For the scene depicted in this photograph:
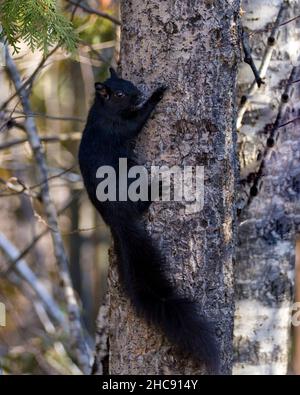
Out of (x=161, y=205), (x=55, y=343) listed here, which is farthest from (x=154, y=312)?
(x=55, y=343)

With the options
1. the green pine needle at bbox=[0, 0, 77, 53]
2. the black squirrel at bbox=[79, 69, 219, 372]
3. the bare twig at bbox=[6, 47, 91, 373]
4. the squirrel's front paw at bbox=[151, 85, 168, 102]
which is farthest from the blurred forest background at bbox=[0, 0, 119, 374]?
the squirrel's front paw at bbox=[151, 85, 168, 102]

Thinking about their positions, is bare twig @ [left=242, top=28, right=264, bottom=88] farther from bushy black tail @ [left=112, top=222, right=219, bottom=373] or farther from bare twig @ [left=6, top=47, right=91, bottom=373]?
bare twig @ [left=6, top=47, right=91, bottom=373]

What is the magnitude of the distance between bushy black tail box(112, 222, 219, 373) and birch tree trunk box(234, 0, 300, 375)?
1.08 metres

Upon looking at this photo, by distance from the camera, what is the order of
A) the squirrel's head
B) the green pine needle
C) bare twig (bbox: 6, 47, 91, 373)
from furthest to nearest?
bare twig (bbox: 6, 47, 91, 373) → the squirrel's head → the green pine needle

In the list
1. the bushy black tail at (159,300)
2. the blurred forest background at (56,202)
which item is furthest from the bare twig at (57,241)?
the bushy black tail at (159,300)

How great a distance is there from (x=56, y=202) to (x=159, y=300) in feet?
23.1

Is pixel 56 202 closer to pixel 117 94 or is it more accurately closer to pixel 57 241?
pixel 57 241

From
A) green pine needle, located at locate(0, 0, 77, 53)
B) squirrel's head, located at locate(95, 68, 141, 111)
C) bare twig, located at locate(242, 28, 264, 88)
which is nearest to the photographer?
green pine needle, located at locate(0, 0, 77, 53)

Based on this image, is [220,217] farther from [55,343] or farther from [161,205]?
[55,343]

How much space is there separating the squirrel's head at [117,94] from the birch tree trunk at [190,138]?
17 cm

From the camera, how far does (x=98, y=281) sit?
1016 centimetres

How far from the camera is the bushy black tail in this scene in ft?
8.66

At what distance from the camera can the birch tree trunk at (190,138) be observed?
2666 millimetres

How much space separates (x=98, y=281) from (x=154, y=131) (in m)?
7.59
